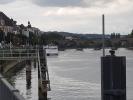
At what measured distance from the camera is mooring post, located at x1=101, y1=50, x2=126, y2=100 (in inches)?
222

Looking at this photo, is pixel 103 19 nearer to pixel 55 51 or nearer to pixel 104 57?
pixel 104 57

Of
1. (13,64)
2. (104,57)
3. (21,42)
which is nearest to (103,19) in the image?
(104,57)

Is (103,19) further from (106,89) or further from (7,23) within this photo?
(7,23)

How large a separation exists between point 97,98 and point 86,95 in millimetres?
2624

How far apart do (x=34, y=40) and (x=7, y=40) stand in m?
40.8

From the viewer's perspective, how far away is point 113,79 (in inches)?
223

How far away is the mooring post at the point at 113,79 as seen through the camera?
5641 millimetres

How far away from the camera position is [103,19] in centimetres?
585

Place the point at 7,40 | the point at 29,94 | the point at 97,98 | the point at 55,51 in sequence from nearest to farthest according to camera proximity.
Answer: the point at 97,98 < the point at 29,94 < the point at 7,40 < the point at 55,51

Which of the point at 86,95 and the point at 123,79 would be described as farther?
the point at 86,95

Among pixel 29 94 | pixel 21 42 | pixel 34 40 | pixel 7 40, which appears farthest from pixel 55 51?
pixel 29 94

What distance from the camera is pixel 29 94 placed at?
47375mm

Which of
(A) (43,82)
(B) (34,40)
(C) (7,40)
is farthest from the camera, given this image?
(B) (34,40)

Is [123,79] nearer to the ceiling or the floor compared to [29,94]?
nearer to the ceiling
